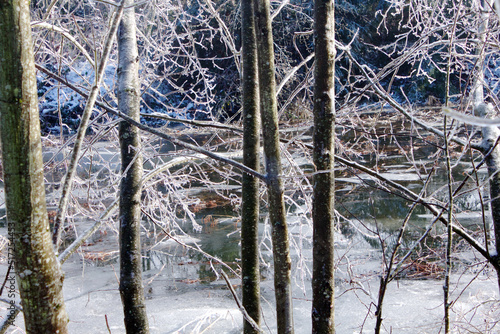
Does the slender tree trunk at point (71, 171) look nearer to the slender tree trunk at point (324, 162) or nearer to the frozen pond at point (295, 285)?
the slender tree trunk at point (324, 162)

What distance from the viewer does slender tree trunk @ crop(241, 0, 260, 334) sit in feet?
8.57

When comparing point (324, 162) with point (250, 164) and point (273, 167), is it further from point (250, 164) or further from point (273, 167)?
point (250, 164)

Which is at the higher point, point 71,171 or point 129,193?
point 71,171

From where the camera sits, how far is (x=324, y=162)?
176 centimetres

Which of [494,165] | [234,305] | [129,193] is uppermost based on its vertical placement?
[494,165]

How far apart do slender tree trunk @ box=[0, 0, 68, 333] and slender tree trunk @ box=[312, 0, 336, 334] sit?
1022 mm

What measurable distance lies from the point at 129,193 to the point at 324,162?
1604mm

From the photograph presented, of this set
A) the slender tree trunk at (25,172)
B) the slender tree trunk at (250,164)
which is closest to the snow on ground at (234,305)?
the slender tree trunk at (250,164)

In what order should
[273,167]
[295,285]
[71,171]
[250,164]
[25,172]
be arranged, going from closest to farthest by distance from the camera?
[25,172]
[71,171]
[273,167]
[250,164]
[295,285]

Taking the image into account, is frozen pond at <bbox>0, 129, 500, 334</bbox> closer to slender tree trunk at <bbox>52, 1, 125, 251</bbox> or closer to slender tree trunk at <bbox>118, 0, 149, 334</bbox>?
slender tree trunk at <bbox>118, 0, 149, 334</bbox>

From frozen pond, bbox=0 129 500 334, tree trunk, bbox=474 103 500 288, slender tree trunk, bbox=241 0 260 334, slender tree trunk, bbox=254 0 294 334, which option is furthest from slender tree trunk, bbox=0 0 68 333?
tree trunk, bbox=474 103 500 288

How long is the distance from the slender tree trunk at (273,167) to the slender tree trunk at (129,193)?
125cm

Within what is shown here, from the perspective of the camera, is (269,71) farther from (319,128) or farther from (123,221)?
(123,221)

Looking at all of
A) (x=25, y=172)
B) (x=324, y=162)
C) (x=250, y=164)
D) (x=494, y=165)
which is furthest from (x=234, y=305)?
(x=25, y=172)
